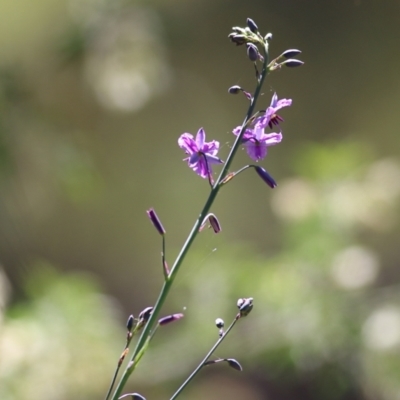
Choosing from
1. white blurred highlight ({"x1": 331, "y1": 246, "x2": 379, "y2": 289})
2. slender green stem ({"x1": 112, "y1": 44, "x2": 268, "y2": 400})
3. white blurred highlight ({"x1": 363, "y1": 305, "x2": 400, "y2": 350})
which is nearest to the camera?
slender green stem ({"x1": 112, "y1": 44, "x2": 268, "y2": 400})

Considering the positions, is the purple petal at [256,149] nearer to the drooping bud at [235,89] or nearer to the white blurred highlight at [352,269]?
the drooping bud at [235,89]

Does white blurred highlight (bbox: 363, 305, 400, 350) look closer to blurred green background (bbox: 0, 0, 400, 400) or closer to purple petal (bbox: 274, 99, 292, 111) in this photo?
blurred green background (bbox: 0, 0, 400, 400)

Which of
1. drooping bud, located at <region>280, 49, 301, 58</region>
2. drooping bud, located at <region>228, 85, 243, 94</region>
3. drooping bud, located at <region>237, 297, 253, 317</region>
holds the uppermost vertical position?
drooping bud, located at <region>280, 49, 301, 58</region>

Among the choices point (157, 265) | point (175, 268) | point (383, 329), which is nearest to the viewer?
point (175, 268)

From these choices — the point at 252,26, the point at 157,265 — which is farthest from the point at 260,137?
the point at 157,265

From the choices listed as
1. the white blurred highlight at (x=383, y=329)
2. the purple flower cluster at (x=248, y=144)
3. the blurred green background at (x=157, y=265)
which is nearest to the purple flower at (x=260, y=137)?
the purple flower cluster at (x=248, y=144)

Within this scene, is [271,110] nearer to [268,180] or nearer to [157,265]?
[268,180]

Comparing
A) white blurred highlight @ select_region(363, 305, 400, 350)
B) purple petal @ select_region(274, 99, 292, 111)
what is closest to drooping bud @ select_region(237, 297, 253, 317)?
purple petal @ select_region(274, 99, 292, 111)

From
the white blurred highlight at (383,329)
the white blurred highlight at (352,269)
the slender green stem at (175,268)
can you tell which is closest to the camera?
the slender green stem at (175,268)

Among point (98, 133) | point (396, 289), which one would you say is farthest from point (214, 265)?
point (98, 133)
